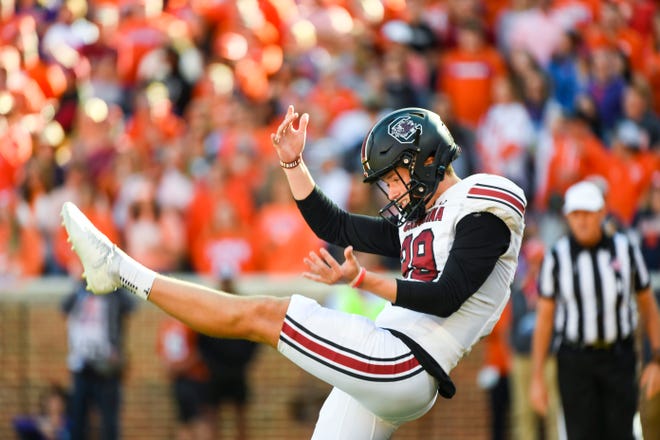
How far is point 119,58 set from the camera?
42.2ft

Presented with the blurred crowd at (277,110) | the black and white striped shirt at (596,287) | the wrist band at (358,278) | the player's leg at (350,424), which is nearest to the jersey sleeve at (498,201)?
the wrist band at (358,278)

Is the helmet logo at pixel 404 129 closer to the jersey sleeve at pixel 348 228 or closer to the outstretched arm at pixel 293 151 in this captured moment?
the outstretched arm at pixel 293 151

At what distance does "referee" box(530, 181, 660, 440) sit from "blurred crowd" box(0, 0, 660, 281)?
184 cm

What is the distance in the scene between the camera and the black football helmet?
542cm

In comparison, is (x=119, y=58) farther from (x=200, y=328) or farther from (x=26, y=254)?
(x=200, y=328)

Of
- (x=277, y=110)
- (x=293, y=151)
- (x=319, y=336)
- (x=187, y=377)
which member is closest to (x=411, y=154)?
(x=293, y=151)

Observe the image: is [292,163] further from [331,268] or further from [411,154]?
[331,268]

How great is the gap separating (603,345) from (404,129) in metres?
2.82

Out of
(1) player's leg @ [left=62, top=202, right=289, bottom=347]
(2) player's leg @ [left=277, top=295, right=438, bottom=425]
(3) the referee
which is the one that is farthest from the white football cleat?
(3) the referee

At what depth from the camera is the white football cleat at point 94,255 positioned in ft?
17.9

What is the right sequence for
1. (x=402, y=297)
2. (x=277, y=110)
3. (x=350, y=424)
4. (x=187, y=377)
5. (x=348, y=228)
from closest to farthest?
(x=402, y=297) < (x=350, y=424) < (x=348, y=228) < (x=187, y=377) < (x=277, y=110)

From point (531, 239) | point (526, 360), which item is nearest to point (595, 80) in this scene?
point (531, 239)

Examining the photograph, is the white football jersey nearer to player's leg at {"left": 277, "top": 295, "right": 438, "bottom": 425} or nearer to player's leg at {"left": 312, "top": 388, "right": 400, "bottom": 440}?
player's leg at {"left": 277, "top": 295, "right": 438, "bottom": 425}

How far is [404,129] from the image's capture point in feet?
17.9
